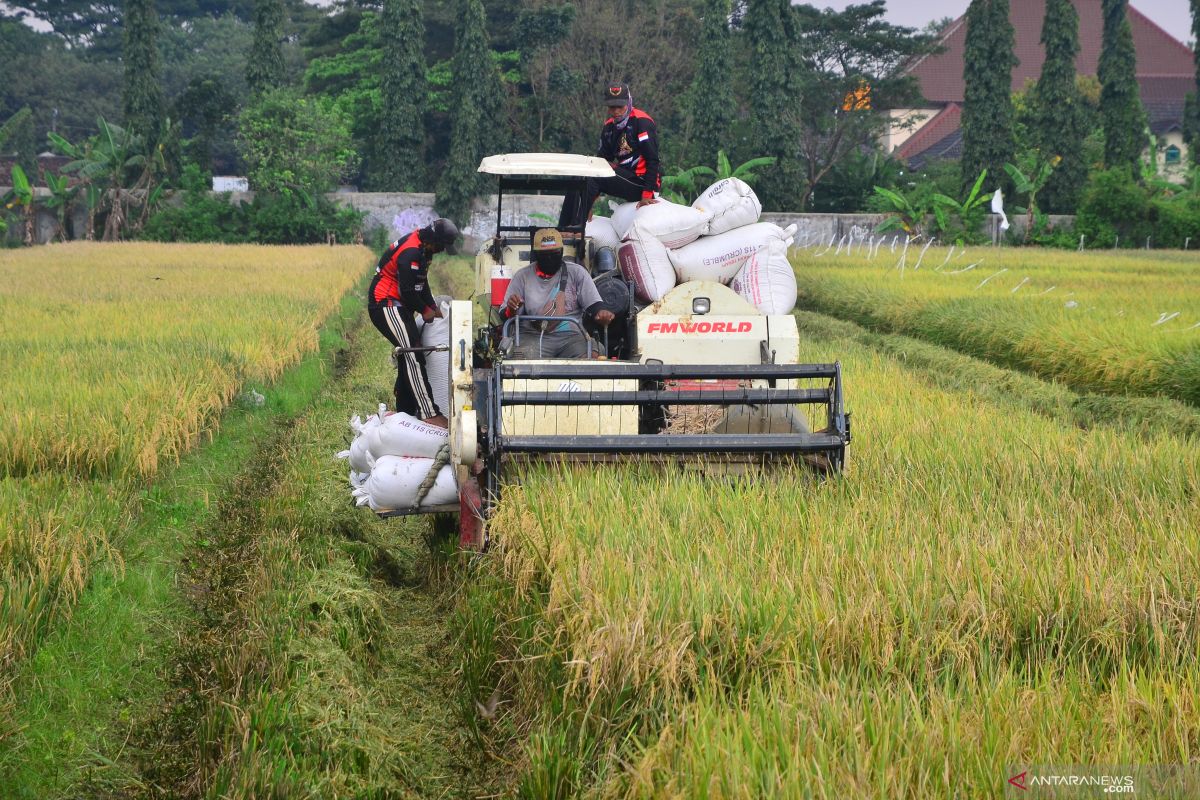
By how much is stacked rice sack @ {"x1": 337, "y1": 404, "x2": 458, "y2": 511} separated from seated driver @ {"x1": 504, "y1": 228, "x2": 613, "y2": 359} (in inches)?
34.9

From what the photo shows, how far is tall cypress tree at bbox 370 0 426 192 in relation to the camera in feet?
133

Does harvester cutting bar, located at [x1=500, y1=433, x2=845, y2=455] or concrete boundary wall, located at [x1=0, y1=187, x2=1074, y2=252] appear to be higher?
concrete boundary wall, located at [x1=0, y1=187, x2=1074, y2=252]

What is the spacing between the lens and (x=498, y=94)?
41.7 m

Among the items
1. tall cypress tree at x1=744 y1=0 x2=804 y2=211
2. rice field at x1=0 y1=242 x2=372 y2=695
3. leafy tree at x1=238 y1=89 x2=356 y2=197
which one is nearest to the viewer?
rice field at x1=0 y1=242 x2=372 y2=695

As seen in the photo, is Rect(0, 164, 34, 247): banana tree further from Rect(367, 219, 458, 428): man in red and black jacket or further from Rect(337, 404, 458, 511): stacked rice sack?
Rect(337, 404, 458, 511): stacked rice sack

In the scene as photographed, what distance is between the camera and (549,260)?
24.6 feet

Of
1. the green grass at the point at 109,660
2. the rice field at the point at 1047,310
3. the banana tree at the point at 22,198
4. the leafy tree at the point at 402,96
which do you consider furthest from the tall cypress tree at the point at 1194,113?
the green grass at the point at 109,660

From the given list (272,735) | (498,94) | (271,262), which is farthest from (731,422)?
(498,94)

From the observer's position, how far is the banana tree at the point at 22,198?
3647 centimetres

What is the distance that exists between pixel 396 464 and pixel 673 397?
65.2 inches

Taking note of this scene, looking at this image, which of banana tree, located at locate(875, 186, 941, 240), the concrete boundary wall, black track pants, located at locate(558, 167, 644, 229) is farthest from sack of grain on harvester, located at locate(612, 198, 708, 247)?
the concrete boundary wall

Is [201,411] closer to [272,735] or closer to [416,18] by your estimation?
[272,735]

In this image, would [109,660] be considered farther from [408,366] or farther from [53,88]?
[53,88]

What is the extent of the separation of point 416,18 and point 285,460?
1376 inches
